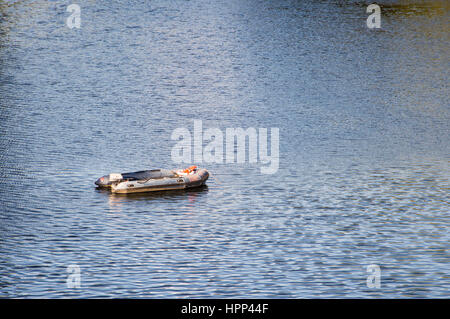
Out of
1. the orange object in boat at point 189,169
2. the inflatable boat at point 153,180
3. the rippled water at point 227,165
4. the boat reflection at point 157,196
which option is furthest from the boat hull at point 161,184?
the rippled water at point 227,165

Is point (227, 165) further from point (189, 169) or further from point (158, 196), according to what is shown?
point (158, 196)

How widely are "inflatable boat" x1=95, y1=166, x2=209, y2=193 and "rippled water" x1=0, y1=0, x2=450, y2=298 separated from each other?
0.55 m

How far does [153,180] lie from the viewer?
4475 centimetres

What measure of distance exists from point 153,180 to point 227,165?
7.55 meters

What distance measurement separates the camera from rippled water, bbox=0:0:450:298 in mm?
34406

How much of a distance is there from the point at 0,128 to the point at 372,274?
34.2 meters

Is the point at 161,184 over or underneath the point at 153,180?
underneath

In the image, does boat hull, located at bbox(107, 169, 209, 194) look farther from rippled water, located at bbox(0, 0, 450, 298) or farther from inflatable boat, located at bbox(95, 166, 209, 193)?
rippled water, located at bbox(0, 0, 450, 298)

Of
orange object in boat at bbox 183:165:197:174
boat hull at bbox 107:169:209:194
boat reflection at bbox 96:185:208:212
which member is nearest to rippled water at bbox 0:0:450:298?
boat reflection at bbox 96:185:208:212

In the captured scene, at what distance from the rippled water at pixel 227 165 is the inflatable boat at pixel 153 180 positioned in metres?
0.55

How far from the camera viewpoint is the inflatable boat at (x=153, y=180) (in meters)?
44.5

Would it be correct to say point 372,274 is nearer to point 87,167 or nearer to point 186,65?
point 87,167

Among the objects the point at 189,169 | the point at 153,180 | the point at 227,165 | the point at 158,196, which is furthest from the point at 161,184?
the point at 227,165

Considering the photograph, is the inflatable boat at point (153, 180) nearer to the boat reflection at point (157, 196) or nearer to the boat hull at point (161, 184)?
the boat hull at point (161, 184)
